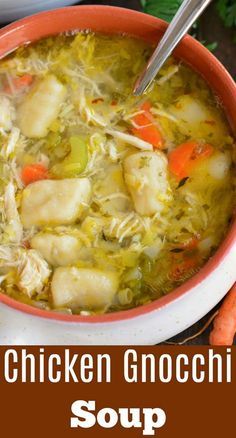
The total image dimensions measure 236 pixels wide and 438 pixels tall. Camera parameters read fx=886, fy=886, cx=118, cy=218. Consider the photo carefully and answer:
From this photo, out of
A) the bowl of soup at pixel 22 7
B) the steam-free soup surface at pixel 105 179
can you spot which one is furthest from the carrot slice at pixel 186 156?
the bowl of soup at pixel 22 7

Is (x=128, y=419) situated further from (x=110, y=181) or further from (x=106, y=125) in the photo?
(x=106, y=125)

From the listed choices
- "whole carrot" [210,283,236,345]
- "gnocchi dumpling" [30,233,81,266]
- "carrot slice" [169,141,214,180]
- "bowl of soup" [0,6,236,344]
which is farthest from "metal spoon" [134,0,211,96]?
"whole carrot" [210,283,236,345]

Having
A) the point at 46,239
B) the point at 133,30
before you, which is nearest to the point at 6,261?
the point at 46,239

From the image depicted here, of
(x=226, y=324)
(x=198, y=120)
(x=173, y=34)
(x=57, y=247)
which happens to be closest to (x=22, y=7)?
(x=173, y=34)

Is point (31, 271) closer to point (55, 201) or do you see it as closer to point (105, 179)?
point (55, 201)

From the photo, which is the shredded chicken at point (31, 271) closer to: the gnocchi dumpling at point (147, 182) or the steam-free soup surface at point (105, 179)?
the steam-free soup surface at point (105, 179)

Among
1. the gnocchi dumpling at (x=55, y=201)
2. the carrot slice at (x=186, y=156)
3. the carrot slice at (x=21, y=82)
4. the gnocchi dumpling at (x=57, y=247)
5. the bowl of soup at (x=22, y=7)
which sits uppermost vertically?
the bowl of soup at (x=22, y=7)
